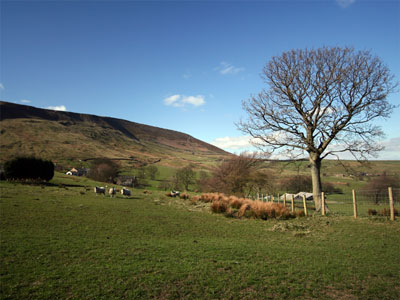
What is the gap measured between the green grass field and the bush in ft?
60.6

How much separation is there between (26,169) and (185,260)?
2797 centimetres

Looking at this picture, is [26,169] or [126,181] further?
[126,181]

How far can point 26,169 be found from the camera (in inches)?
1069

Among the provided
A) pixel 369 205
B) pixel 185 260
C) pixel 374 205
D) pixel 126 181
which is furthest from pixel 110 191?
pixel 126 181

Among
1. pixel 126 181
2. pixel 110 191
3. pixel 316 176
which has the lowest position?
pixel 110 191

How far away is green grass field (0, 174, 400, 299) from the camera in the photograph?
188 inches

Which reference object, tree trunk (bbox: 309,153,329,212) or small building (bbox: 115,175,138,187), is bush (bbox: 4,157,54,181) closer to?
tree trunk (bbox: 309,153,329,212)

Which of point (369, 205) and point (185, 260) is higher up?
point (185, 260)

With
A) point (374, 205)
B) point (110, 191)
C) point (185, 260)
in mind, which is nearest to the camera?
point (185, 260)

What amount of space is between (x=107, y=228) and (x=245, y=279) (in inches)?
255

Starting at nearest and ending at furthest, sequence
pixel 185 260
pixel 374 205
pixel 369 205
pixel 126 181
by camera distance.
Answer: pixel 185 260 → pixel 374 205 → pixel 369 205 → pixel 126 181

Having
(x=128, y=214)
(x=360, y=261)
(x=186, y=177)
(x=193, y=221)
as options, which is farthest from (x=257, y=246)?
(x=186, y=177)

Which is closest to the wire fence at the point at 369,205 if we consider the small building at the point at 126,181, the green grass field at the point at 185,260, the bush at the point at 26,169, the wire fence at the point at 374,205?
the wire fence at the point at 374,205

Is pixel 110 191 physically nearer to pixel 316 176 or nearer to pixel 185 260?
pixel 316 176
